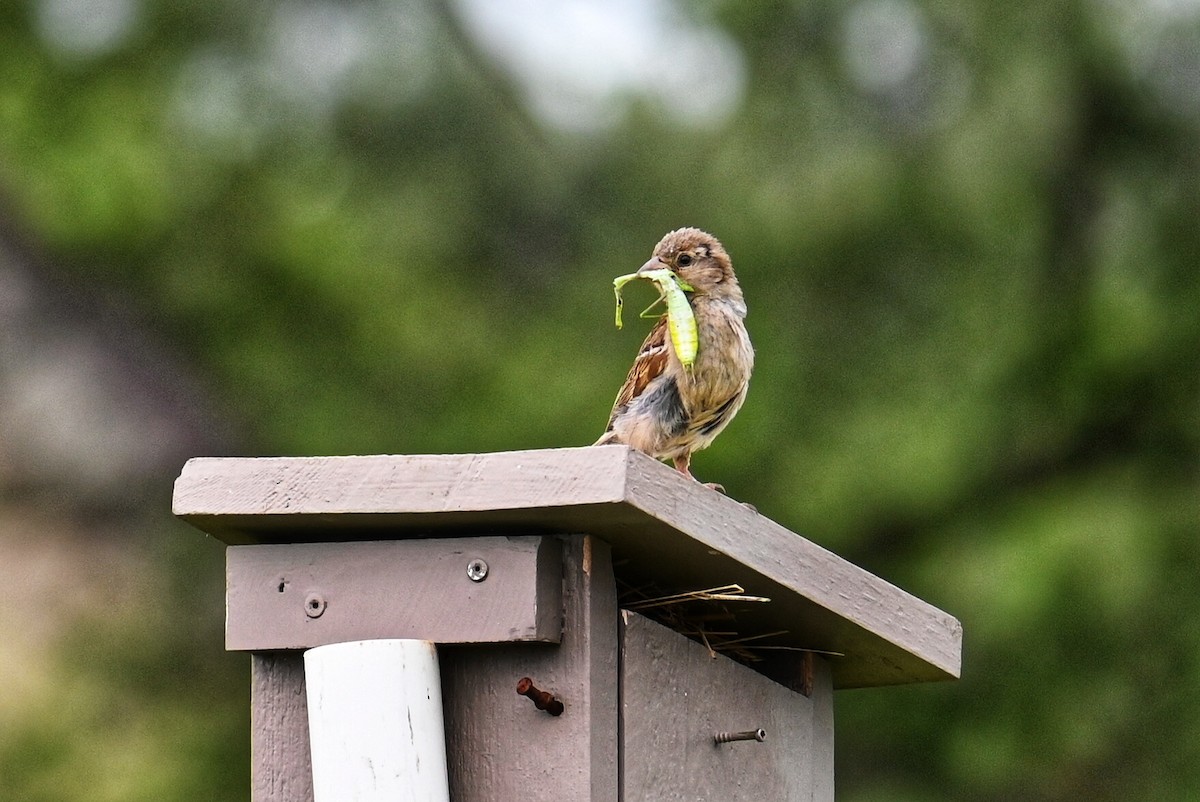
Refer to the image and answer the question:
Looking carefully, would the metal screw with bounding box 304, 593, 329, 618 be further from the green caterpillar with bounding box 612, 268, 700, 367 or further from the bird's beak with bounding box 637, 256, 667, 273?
the bird's beak with bounding box 637, 256, 667, 273

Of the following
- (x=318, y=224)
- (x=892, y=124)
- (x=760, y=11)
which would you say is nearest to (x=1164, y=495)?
(x=892, y=124)

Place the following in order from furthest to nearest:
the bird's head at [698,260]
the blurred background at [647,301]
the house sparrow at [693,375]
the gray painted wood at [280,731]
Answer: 1. the blurred background at [647,301]
2. the bird's head at [698,260]
3. the house sparrow at [693,375]
4. the gray painted wood at [280,731]

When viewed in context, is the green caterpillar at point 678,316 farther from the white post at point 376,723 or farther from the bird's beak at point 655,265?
the white post at point 376,723

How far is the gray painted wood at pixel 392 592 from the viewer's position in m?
2.48

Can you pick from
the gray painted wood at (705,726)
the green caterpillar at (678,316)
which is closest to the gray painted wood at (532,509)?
the gray painted wood at (705,726)

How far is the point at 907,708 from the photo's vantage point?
5.73 meters

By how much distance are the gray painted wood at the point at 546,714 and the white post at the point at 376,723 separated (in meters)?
0.09

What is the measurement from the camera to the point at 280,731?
265 cm

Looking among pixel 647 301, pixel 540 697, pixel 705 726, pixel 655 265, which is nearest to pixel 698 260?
pixel 655 265

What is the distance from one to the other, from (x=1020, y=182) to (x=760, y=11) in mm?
1045

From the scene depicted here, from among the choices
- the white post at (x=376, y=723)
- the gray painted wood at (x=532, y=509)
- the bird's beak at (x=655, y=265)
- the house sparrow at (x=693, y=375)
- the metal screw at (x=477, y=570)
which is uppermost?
the bird's beak at (x=655, y=265)

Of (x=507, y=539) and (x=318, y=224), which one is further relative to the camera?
(x=318, y=224)

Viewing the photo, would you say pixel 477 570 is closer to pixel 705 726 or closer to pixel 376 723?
pixel 376 723

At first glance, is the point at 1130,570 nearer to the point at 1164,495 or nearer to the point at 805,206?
the point at 1164,495
